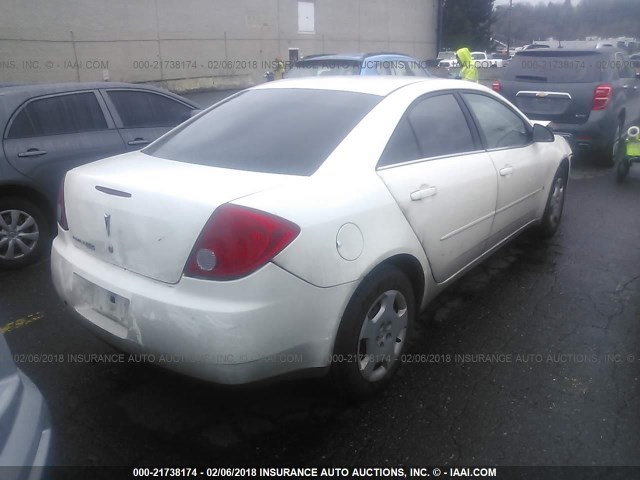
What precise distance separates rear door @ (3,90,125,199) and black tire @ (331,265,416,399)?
3428 millimetres

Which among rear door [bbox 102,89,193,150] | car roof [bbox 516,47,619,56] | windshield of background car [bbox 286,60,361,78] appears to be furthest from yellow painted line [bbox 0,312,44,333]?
car roof [bbox 516,47,619,56]

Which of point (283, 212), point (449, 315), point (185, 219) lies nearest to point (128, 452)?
point (185, 219)

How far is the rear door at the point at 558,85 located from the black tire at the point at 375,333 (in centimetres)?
609

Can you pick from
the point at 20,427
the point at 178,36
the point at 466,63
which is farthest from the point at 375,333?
the point at 178,36

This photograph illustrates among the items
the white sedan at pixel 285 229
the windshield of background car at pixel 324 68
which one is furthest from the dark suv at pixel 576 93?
the white sedan at pixel 285 229

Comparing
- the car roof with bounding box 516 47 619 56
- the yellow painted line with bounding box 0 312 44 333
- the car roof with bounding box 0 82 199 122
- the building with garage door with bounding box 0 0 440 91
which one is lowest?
the yellow painted line with bounding box 0 312 44 333

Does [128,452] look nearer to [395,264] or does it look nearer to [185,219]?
[185,219]

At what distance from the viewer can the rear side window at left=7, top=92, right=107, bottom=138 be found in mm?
4809

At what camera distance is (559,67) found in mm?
8273

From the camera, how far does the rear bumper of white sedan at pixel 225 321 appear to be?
7.34ft

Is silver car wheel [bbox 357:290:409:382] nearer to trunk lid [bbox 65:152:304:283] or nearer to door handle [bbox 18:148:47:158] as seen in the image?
trunk lid [bbox 65:152:304:283]

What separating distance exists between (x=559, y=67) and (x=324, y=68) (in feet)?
12.4

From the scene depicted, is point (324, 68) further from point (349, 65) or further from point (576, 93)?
point (576, 93)

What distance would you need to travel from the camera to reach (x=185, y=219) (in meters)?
2.33
